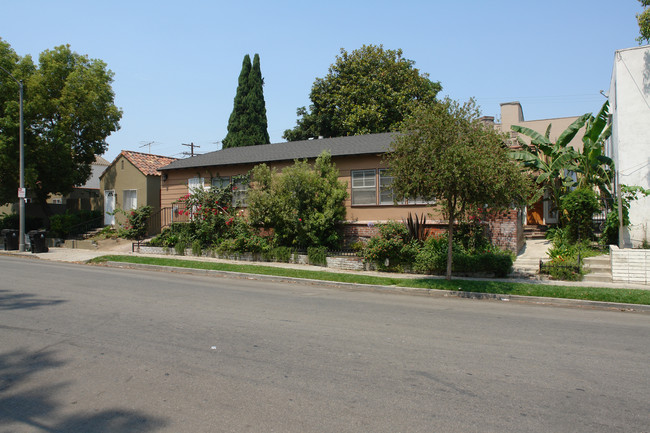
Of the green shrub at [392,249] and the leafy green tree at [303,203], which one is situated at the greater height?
the leafy green tree at [303,203]

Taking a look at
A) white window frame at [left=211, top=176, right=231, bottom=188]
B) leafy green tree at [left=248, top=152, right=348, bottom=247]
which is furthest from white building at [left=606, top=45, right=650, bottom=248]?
white window frame at [left=211, top=176, right=231, bottom=188]

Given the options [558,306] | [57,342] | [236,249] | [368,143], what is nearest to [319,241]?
[236,249]

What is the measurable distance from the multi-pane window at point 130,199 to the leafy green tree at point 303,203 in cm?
1152

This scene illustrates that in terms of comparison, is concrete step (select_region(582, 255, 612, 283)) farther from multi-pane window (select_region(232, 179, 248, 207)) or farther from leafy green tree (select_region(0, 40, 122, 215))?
leafy green tree (select_region(0, 40, 122, 215))

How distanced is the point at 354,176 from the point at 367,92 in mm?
16586

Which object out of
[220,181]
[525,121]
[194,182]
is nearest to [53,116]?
[194,182]

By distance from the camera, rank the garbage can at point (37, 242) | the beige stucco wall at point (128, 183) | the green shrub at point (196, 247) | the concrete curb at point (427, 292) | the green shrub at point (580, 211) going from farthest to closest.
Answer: the beige stucco wall at point (128, 183) → the garbage can at point (37, 242) → the green shrub at point (196, 247) → the green shrub at point (580, 211) → the concrete curb at point (427, 292)

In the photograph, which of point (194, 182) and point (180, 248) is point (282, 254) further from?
point (194, 182)

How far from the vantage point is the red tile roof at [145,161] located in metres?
26.3

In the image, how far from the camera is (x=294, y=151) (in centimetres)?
2136

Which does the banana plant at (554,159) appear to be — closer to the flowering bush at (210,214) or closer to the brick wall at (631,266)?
the brick wall at (631,266)

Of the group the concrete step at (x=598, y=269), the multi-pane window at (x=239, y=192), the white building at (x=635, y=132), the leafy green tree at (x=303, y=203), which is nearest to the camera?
the concrete step at (x=598, y=269)

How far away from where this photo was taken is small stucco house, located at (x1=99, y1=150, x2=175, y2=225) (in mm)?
26125

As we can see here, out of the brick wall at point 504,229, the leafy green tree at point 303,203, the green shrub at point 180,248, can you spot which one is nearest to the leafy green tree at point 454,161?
the brick wall at point 504,229
